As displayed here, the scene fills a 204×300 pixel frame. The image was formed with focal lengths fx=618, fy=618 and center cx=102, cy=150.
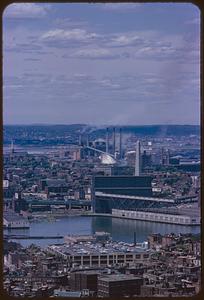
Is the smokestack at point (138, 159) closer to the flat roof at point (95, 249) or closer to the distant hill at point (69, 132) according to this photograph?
the distant hill at point (69, 132)

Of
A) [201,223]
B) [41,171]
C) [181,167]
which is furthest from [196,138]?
[41,171]

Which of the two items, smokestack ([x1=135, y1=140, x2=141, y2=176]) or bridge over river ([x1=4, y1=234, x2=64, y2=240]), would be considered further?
smokestack ([x1=135, y1=140, x2=141, y2=176])

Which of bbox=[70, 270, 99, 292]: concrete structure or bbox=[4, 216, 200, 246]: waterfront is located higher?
bbox=[4, 216, 200, 246]: waterfront

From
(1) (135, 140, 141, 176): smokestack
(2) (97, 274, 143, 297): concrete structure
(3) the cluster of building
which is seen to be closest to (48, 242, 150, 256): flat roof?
(3) the cluster of building

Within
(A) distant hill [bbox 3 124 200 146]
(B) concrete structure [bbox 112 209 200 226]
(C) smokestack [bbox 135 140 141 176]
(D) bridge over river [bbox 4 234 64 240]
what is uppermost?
(A) distant hill [bbox 3 124 200 146]

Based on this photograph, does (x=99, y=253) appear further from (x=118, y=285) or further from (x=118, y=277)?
(x=118, y=285)

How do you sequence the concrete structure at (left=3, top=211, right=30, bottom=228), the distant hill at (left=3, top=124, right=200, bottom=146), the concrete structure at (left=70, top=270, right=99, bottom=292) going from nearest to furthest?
the concrete structure at (left=3, top=211, right=30, bottom=228) < the concrete structure at (left=70, top=270, right=99, bottom=292) < the distant hill at (left=3, top=124, right=200, bottom=146)

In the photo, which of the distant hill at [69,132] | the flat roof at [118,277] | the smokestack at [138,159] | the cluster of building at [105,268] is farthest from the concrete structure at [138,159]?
the flat roof at [118,277]

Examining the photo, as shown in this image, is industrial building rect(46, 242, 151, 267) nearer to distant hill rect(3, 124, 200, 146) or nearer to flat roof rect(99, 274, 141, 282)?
flat roof rect(99, 274, 141, 282)
